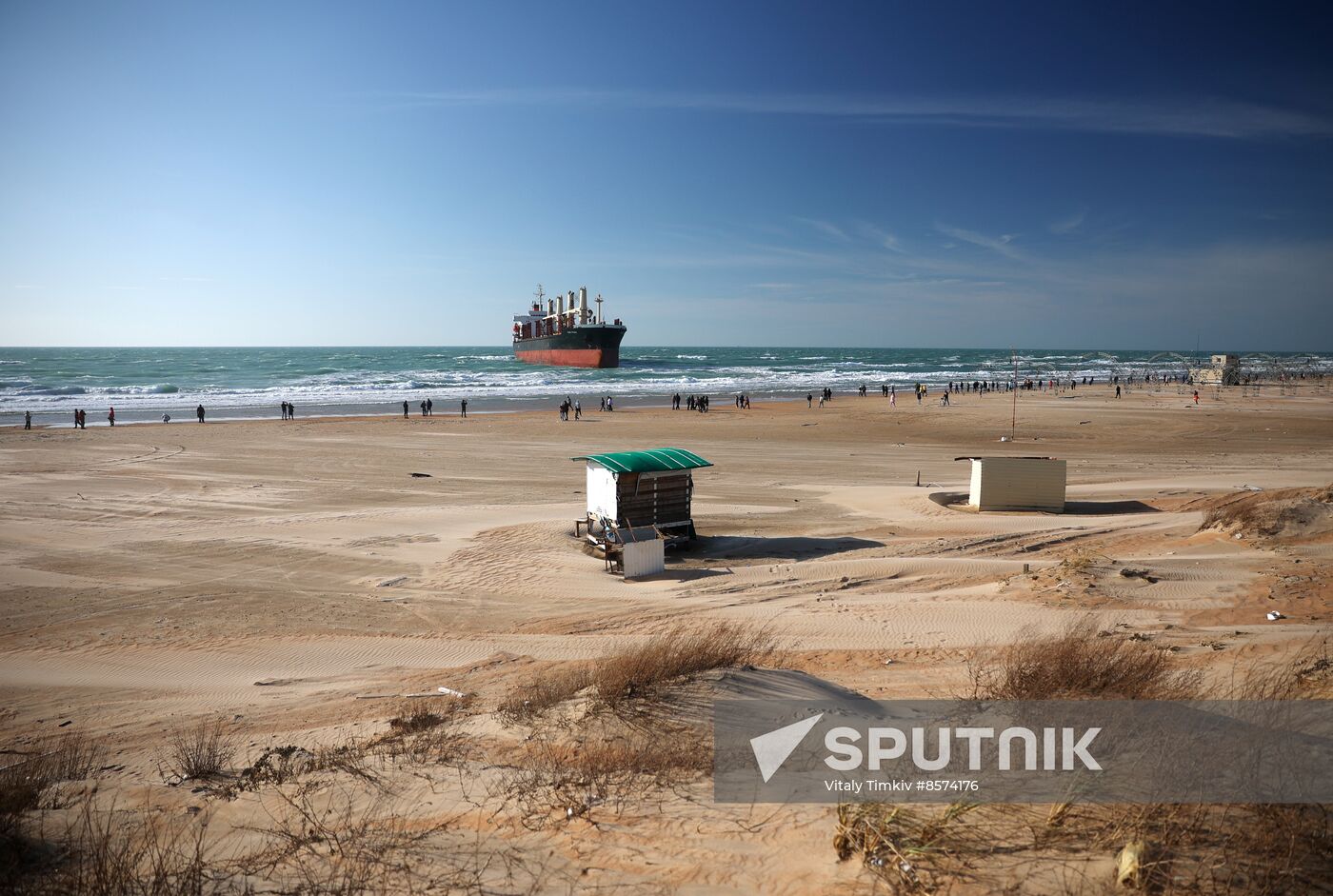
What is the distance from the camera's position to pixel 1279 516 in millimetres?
13273

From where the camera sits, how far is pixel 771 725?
20.1ft

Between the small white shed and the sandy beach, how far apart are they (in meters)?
0.58

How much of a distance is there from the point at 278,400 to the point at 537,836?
57550 mm

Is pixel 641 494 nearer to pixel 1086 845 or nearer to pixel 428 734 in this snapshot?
pixel 428 734

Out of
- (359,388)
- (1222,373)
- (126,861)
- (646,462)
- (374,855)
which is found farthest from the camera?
(359,388)

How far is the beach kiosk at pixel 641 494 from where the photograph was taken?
15.1 meters

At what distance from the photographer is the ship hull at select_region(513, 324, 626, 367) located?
298 ft

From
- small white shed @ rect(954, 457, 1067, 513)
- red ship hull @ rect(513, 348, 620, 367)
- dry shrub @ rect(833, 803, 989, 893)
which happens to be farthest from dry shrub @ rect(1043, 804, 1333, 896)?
red ship hull @ rect(513, 348, 620, 367)

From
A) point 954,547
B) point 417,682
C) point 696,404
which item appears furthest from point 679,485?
point 696,404

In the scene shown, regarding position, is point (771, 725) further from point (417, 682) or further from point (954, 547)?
point (954, 547)

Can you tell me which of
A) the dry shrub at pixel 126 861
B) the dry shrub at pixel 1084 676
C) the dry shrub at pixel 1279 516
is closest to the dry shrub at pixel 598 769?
the dry shrub at pixel 126 861
